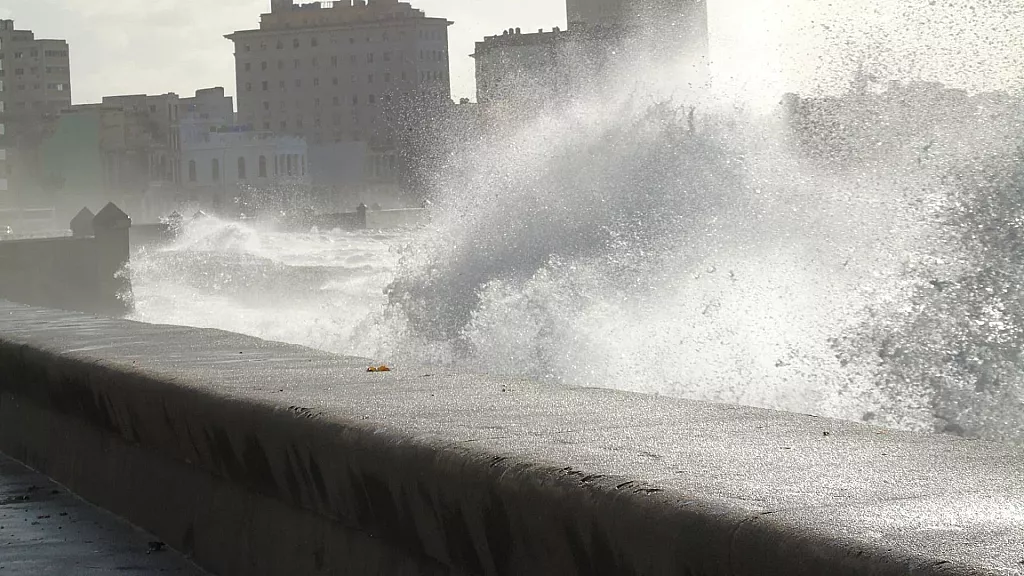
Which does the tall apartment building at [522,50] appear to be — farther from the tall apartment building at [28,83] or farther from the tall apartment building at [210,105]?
the tall apartment building at [28,83]

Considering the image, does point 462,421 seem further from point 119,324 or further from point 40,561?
point 119,324

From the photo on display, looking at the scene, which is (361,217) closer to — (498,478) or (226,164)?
(226,164)

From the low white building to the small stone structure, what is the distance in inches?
3677

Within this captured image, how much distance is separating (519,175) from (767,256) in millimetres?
6257

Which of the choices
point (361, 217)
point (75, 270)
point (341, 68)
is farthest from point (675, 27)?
point (341, 68)

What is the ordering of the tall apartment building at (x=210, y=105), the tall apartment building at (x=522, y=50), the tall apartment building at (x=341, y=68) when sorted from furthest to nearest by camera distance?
the tall apartment building at (x=341, y=68) < the tall apartment building at (x=210, y=105) < the tall apartment building at (x=522, y=50)

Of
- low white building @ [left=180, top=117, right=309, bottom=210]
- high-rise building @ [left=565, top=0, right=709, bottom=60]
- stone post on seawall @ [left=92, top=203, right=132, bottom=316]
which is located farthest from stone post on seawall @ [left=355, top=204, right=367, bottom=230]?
stone post on seawall @ [left=92, top=203, right=132, bottom=316]

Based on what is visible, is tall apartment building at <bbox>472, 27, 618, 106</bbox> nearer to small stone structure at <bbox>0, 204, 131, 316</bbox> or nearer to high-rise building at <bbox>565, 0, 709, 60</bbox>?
high-rise building at <bbox>565, 0, 709, 60</bbox>

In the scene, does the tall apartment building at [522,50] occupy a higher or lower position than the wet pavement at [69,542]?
higher

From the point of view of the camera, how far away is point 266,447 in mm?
3529

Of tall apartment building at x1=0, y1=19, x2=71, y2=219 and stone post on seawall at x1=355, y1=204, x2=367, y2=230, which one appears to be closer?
stone post on seawall at x1=355, y1=204, x2=367, y2=230

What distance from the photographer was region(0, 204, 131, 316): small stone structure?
3108cm

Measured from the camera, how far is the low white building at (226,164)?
126m

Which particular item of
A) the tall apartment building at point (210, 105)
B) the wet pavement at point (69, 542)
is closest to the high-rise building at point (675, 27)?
the wet pavement at point (69, 542)
